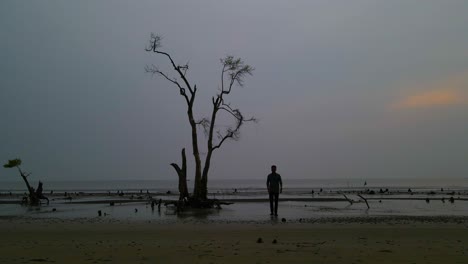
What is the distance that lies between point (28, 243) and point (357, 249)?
7.95 m

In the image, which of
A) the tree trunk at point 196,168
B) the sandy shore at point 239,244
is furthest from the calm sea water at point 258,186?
the sandy shore at point 239,244

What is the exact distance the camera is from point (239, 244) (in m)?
10.1

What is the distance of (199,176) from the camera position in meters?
26.3

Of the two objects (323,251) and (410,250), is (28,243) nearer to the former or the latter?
(323,251)

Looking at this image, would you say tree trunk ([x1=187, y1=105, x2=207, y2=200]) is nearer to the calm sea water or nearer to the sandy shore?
the sandy shore

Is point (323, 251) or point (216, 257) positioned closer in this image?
point (216, 257)

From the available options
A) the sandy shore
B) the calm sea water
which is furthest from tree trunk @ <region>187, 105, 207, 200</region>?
the calm sea water

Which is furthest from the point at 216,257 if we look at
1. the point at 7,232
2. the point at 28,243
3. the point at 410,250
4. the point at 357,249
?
the point at 7,232

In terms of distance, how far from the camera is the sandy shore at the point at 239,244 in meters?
8.37

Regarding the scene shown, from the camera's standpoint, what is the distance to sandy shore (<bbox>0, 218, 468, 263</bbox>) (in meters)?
8.37

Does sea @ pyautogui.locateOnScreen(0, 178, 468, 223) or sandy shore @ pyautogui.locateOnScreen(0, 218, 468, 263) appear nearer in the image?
sandy shore @ pyautogui.locateOnScreen(0, 218, 468, 263)

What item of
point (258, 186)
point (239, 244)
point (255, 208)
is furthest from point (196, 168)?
point (258, 186)

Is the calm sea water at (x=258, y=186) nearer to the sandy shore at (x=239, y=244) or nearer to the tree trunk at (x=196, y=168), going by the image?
the tree trunk at (x=196, y=168)

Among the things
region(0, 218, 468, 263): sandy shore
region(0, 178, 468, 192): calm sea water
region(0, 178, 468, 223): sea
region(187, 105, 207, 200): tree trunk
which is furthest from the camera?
region(0, 178, 468, 192): calm sea water
